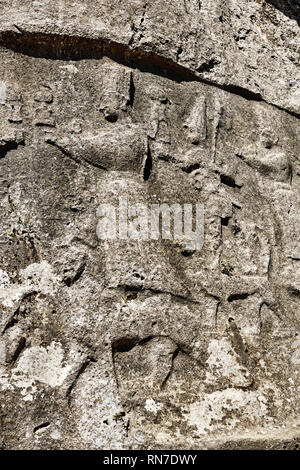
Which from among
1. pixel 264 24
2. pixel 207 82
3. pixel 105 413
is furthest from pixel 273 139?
pixel 105 413

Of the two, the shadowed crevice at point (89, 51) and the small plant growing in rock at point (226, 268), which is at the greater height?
the shadowed crevice at point (89, 51)

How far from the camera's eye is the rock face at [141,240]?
3312 millimetres

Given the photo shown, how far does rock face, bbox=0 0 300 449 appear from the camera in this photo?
10.9 feet

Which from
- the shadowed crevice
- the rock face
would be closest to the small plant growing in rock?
the rock face

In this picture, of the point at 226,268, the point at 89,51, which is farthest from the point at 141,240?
the point at 89,51

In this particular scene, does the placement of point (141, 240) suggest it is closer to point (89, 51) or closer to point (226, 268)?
point (226, 268)

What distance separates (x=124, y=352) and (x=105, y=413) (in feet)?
1.08

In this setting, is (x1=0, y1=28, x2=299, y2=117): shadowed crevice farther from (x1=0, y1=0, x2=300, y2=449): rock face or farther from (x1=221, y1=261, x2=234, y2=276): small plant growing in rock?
(x1=221, y1=261, x2=234, y2=276): small plant growing in rock

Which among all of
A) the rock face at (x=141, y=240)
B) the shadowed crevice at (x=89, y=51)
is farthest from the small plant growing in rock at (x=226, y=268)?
the shadowed crevice at (x=89, y=51)

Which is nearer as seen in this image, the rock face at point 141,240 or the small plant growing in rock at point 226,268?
the rock face at point 141,240

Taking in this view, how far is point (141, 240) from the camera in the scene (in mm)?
3643

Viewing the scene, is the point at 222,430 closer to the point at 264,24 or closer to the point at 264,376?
the point at 264,376

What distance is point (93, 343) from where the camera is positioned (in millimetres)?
3361

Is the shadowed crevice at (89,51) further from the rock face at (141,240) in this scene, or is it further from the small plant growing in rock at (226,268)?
the small plant growing in rock at (226,268)
